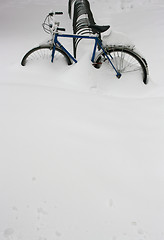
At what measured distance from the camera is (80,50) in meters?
3.64

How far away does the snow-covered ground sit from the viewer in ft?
4.23

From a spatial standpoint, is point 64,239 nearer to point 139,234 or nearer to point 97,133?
point 139,234

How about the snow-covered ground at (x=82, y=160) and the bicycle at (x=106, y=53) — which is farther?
the bicycle at (x=106, y=53)

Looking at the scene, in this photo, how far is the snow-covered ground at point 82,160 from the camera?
→ 1290mm

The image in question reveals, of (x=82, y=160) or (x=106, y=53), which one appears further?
(x=106, y=53)

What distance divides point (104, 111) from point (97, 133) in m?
0.39

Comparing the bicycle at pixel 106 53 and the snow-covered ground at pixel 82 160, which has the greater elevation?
the bicycle at pixel 106 53

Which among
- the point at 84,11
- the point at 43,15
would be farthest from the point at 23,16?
the point at 84,11

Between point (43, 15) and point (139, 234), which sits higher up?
point (43, 15)

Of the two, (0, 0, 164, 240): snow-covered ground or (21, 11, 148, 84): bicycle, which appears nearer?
(0, 0, 164, 240): snow-covered ground

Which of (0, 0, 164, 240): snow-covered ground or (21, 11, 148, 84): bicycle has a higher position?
(21, 11, 148, 84): bicycle

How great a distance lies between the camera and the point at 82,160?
1584 millimetres

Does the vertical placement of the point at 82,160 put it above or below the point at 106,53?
below

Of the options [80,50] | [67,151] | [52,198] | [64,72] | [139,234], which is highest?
[80,50]
